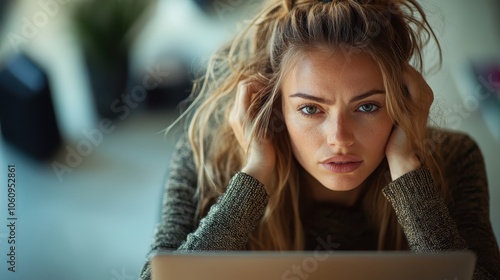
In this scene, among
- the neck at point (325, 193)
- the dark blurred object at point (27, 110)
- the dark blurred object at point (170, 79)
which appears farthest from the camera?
the dark blurred object at point (170, 79)

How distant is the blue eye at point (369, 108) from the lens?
1.40m

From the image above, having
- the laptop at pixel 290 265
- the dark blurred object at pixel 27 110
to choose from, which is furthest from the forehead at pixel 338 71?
the dark blurred object at pixel 27 110

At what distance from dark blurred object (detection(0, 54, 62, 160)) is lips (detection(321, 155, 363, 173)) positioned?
3.34 ft

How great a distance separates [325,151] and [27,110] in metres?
1.05

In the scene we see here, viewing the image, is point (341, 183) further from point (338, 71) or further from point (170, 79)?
point (170, 79)

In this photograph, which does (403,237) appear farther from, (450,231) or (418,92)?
(418,92)

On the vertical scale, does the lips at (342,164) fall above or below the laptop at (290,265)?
above

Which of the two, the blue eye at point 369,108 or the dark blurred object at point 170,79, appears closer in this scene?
the blue eye at point 369,108

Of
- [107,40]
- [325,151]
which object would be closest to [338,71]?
[325,151]

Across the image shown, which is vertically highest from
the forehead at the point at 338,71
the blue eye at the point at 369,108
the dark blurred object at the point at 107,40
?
the dark blurred object at the point at 107,40

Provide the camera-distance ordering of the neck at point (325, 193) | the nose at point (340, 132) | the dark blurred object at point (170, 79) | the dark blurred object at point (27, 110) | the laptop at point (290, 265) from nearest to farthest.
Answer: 1. the laptop at point (290, 265)
2. the nose at point (340, 132)
3. the neck at point (325, 193)
4. the dark blurred object at point (27, 110)
5. the dark blurred object at point (170, 79)

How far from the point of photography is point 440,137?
165 cm

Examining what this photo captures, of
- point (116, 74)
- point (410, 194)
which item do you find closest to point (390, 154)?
point (410, 194)

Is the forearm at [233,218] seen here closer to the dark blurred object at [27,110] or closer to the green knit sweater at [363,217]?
the green knit sweater at [363,217]
